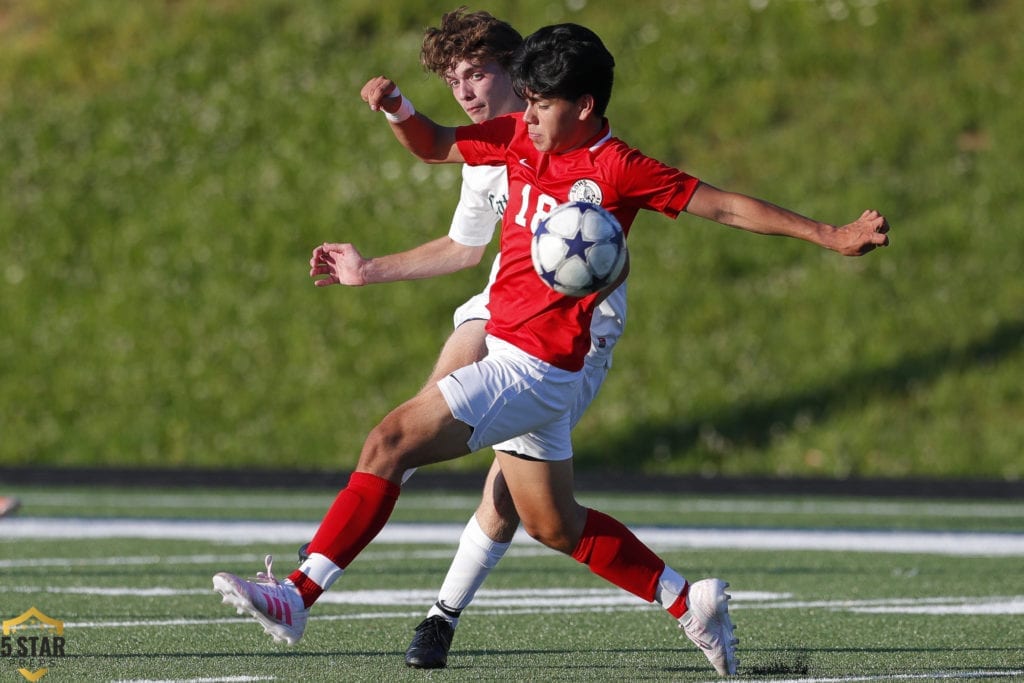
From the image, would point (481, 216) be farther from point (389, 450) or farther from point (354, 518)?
point (354, 518)

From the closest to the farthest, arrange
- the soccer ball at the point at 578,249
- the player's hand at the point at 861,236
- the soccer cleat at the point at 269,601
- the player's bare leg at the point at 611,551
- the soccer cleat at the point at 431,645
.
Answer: the soccer cleat at the point at 269,601, the player's hand at the point at 861,236, the soccer ball at the point at 578,249, the player's bare leg at the point at 611,551, the soccer cleat at the point at 431,645

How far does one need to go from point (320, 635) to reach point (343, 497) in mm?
1544

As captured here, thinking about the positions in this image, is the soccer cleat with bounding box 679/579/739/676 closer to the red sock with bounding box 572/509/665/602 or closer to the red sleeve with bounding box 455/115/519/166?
the red sock with bounding box 572/509/665/602

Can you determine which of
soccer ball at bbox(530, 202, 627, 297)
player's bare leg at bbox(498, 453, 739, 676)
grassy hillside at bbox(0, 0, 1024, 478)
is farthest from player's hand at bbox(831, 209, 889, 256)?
grassy hillside at bbox(0, 0, 1024, 478)

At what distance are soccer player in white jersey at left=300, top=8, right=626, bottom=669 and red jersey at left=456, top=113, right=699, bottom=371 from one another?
0.78 ft

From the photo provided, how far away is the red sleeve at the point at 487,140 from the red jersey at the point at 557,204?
0.44 feet

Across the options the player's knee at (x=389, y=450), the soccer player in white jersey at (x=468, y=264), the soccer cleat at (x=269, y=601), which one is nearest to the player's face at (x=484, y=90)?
the soccer player in white jersey at (x=468, y=264)

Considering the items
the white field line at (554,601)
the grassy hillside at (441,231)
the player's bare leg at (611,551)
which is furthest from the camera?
the grassy hillside at (441,231)

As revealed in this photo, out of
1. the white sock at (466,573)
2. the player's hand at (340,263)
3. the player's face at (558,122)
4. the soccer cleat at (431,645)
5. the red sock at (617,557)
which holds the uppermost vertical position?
the player's face at (558,122)

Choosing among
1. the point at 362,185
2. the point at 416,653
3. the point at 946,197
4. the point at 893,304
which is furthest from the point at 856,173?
the point at 416,653

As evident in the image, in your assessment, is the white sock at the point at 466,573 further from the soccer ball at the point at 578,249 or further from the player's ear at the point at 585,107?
the player's ear at the point at 585,107

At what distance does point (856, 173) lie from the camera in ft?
65.5

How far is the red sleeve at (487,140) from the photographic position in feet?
17.7

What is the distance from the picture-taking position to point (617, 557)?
5.28 m
